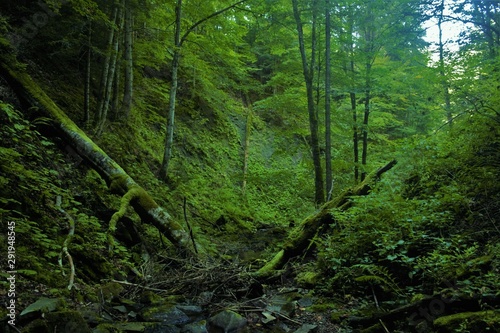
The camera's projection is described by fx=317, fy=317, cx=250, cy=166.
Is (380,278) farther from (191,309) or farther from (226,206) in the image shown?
(226,206)

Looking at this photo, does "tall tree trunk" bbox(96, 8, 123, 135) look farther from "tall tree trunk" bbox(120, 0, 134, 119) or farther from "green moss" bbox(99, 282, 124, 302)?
"green moss" bbox(99, 282, 124, 302)

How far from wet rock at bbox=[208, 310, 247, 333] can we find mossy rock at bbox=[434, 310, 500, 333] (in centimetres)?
229

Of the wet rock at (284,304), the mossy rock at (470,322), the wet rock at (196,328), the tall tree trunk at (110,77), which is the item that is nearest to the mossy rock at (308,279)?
the wet rock at (284,304)

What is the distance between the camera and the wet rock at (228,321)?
13.5 feet

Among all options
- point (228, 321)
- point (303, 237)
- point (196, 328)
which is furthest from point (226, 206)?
point (196, 328)

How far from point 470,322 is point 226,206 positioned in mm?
10723

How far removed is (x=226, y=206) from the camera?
13.3 m

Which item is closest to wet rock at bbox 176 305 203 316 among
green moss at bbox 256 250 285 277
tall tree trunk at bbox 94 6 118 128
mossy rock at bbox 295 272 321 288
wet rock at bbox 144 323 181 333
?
wet rock at bbox 144 323 181 333

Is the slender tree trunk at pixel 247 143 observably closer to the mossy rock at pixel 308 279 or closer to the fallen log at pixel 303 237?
the fallen log at pixel 303 237

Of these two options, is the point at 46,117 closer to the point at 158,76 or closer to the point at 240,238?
the point at 240,238

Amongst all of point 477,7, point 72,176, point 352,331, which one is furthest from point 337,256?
point 477,7

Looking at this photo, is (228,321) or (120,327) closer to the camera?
(120,327)

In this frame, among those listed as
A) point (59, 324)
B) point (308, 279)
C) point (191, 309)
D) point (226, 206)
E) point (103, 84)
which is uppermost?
point (103, 84)

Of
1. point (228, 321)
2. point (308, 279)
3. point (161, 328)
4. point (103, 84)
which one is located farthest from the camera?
point (103, 84)
